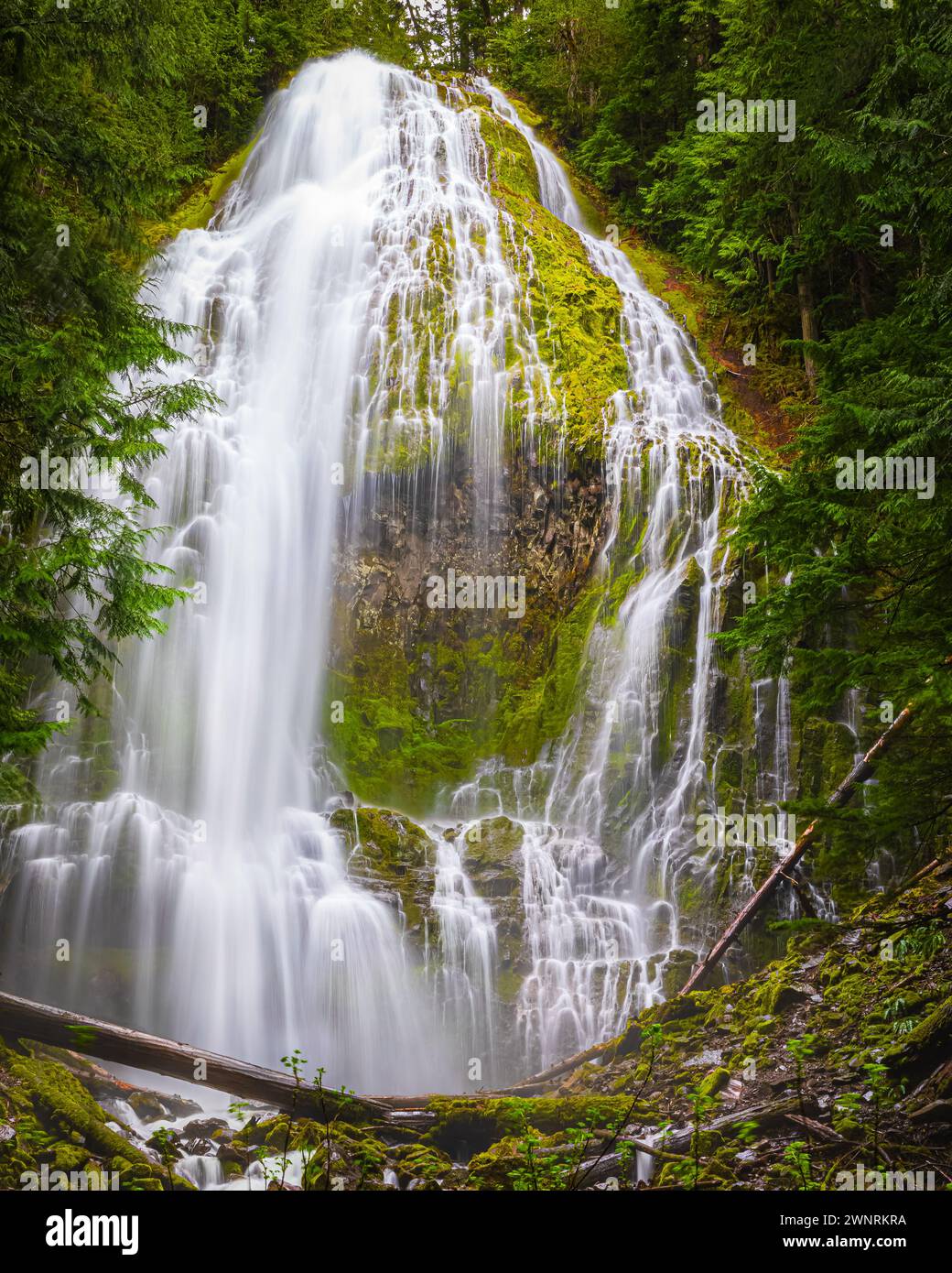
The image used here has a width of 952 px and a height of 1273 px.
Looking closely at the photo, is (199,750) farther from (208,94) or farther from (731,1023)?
(208,94)

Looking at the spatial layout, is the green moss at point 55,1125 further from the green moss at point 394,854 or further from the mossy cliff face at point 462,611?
the mossy cliff face at point 462,611

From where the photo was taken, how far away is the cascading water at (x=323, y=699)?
911 centimetres

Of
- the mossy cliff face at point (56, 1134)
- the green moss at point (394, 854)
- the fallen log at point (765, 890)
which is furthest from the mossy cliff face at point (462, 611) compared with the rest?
the mossy cliff face at point (56, 1134)

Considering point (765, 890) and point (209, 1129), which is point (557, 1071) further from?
point (209, 1129)

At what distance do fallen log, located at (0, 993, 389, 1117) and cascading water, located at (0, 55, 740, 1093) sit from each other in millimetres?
2395

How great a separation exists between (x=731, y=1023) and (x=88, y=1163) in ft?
16.1

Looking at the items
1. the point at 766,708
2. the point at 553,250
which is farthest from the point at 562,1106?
the point at 553,250

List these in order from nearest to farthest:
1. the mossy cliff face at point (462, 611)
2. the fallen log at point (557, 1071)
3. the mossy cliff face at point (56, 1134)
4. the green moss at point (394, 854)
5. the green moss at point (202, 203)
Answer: the mossy cliff face at point (56, 1134)
the fallen log at point (557, 1071)
the green moss at point (394, 854)
the mossy cliff face at point (462, 611)
the green moss at point (202, 203)

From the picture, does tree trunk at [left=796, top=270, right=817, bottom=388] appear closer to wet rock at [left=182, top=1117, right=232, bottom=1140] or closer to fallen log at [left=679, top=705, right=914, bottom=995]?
fallen log at [left=679, top=705, right=914, bottom=995]

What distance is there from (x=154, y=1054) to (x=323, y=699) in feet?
19.8

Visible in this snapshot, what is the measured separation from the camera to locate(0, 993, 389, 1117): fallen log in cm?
628

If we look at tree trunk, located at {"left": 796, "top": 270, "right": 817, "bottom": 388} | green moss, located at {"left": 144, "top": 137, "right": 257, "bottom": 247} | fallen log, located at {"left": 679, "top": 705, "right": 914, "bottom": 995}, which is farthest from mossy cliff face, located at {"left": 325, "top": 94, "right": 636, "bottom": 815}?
green moss, located at {"left": 144, "top": 137, "right": 257, "bottom": 247}

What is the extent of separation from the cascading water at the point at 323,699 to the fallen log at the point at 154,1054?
2395 millimetres

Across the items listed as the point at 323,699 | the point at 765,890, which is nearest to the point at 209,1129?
the point at 765,890
